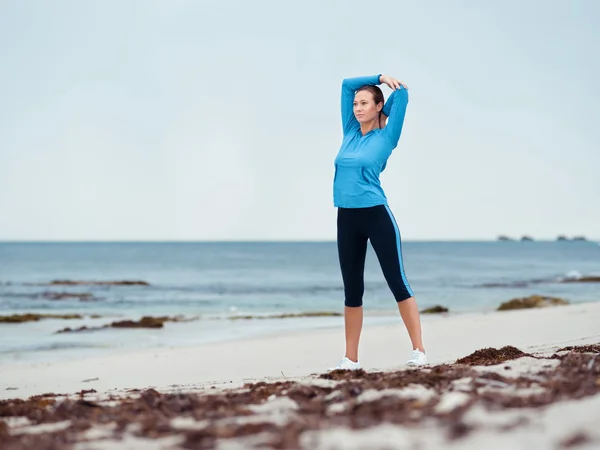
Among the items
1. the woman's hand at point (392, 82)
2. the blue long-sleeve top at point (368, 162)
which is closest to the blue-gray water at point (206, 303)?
the blue long-sleeve top at point (368, 162)

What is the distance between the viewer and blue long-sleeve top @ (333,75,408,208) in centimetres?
439

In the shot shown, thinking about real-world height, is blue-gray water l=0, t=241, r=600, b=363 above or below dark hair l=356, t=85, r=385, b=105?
below

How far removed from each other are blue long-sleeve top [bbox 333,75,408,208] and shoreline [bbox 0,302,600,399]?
1.41 metres

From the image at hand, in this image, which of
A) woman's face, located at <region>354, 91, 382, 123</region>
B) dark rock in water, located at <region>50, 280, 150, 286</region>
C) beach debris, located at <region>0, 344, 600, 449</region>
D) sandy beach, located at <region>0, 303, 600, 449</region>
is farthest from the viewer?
dark rock in water, located at <region>50, 280, 150, 286</region>

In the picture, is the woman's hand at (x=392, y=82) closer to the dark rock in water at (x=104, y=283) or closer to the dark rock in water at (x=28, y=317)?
the dark rock in water at (x=28, y=317)

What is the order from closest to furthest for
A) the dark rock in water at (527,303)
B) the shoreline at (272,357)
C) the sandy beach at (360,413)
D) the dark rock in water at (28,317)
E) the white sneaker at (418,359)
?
the sandy beach at (360,413), the white sneaker at (418,359), the shoreline at (272,357), the dark rock in water at (28,317), the dark rock in water at (527,303)

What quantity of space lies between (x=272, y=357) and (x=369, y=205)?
129 inches

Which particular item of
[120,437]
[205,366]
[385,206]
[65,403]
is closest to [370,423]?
[120,437]

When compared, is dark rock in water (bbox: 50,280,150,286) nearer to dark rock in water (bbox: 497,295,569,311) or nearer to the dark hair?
dark rock in water (bbox: 497,295,569,311)

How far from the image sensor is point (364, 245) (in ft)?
15.1

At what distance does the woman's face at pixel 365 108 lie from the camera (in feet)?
15.0

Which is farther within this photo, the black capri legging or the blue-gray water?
the blue-gray water

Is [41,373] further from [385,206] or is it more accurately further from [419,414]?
[419,414]

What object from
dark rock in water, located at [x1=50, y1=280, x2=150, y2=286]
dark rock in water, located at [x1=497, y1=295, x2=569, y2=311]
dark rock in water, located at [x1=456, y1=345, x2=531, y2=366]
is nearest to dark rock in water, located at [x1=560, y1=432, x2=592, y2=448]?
dark rock in water, located at [x1=456, y1=345, x2=531, y2=366]
